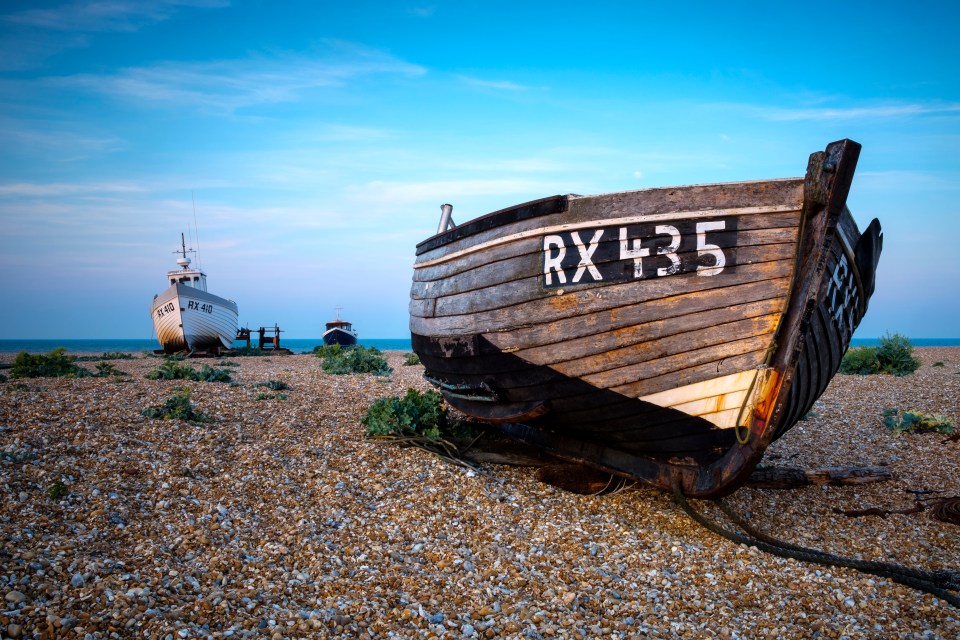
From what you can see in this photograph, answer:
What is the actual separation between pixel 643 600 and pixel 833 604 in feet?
4.10

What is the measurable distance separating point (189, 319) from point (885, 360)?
26635 mm

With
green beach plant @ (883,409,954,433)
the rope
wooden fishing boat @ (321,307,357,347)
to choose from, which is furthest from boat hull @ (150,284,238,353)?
the rope

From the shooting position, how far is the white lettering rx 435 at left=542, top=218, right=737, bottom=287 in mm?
4473

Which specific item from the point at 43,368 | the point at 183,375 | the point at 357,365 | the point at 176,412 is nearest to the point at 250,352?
the point at 357,365

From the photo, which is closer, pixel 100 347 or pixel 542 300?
pixel 542 300

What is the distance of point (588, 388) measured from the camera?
16.6ft

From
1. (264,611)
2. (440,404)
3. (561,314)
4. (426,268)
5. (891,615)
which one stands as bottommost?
(891,615)

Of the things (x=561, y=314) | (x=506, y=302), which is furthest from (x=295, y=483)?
(x=561, y=314)

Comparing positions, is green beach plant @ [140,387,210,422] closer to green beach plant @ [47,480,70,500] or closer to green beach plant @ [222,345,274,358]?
green beach plant @ [47,480,70,500]

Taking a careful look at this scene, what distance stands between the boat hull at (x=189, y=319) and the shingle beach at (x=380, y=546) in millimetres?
21491

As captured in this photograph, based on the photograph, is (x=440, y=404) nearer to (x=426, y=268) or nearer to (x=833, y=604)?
(x=426, y=268)

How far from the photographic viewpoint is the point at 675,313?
4.60m

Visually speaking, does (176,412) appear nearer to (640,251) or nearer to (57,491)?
(57,491)

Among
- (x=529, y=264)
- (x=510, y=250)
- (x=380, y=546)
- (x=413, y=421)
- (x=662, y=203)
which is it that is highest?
(x=662, y=203)
